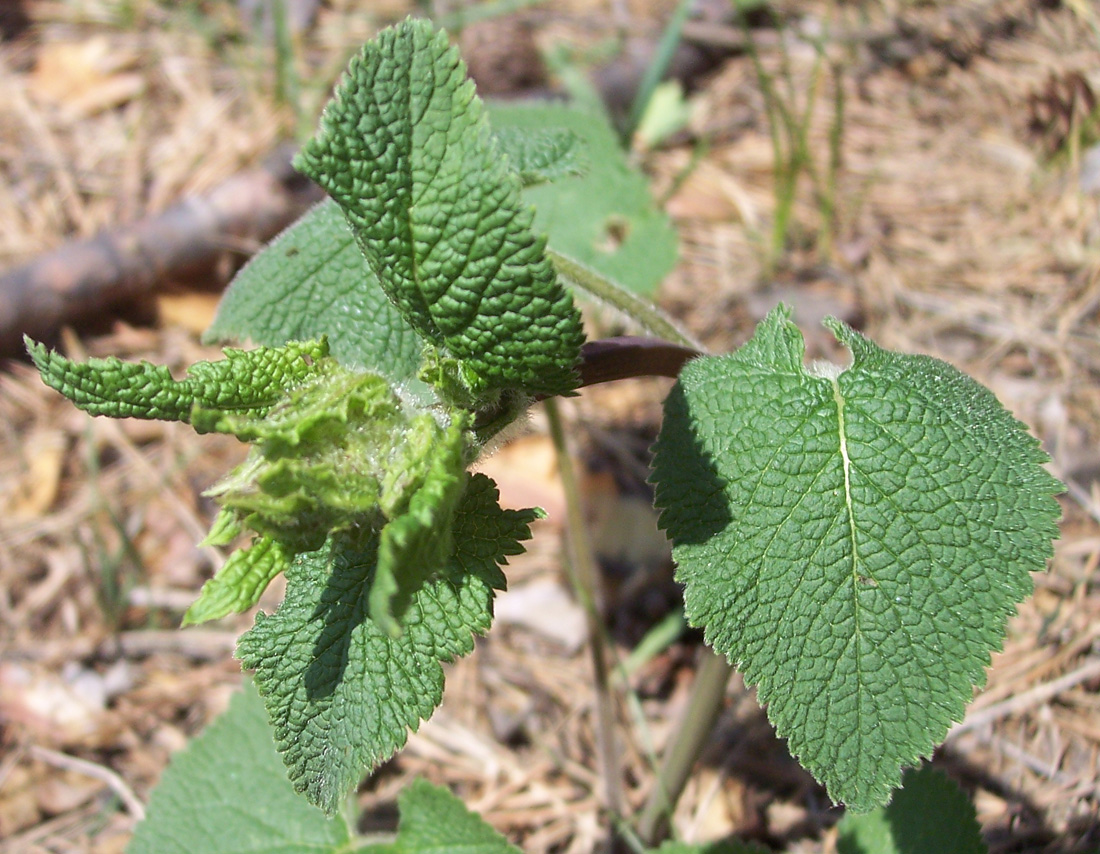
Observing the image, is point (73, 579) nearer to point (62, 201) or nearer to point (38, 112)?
point (62, 201)

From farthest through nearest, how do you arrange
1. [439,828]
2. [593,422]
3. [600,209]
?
1. [593,422]
2. [600,209]
3. [439,828]

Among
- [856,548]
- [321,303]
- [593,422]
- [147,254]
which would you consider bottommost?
[593,422]

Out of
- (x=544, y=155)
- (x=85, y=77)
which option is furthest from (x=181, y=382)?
(x=85, y=77)

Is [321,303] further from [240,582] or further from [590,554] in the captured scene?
[590,554]

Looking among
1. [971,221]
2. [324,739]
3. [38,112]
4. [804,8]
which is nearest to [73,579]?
[324,739]

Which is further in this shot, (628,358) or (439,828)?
(439,828)

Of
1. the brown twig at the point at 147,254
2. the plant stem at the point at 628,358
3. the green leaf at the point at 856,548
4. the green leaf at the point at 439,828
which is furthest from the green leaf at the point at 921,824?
the brown twig at the point at 147,254
